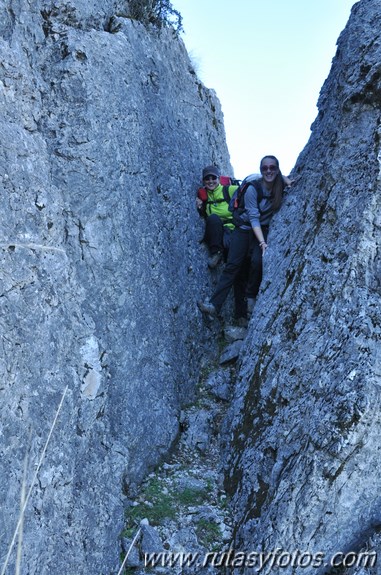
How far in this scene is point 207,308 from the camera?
9891 mm

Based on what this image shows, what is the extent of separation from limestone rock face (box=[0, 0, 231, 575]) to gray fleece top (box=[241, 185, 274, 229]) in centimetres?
127

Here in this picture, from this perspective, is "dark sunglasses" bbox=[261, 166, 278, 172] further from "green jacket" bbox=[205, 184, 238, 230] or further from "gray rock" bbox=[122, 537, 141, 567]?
"gray rock" bbox=[122, 537, 141, 567]

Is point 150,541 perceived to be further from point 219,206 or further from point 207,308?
point 219,206

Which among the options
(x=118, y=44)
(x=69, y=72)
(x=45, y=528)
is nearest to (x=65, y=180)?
(x=69, y=72)

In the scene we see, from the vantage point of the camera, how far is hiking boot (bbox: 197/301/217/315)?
9.89m

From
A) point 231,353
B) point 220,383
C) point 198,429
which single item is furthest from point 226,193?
point 198,429

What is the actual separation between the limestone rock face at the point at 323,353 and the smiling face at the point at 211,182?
1953 millimetres

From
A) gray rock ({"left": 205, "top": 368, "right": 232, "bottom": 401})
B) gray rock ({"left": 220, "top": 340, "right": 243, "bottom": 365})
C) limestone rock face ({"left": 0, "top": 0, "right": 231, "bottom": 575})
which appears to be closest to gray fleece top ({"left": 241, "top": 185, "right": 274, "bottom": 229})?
limestone rock face ({"left": 0, "top": 0, "right": 231, "bottom": 575})

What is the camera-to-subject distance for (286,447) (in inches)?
253

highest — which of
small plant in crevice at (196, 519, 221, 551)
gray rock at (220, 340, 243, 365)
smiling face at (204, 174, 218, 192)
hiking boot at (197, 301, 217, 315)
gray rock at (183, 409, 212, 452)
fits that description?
smiling face at (204, 174, 218, 192)

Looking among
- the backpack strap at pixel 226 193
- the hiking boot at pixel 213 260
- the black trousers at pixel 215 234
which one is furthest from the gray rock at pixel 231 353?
the backpack strap at pixel 226 193

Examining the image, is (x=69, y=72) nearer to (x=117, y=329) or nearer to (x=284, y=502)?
(x=117, y=329)

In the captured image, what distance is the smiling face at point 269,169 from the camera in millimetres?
9174

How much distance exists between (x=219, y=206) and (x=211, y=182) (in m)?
0.46
